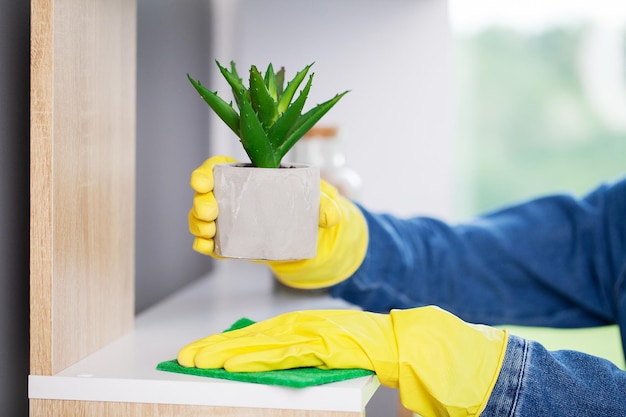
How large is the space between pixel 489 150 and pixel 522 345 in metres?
9.16

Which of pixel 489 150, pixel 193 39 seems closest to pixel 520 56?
pixel 489 150

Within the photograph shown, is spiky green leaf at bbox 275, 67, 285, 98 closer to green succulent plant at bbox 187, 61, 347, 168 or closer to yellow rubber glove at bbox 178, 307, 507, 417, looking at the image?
green succulent plant at bbox 187, 61, 347, 168

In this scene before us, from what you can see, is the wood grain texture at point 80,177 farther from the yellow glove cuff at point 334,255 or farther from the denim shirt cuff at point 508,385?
the denim shirt cuff at point 508,385

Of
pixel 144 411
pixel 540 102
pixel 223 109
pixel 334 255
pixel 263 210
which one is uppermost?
pixel 540 102

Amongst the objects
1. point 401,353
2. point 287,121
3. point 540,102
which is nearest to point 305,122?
point 287,121

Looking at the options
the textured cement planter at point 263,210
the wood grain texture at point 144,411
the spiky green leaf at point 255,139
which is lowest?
the wood grain texture at point 144,411

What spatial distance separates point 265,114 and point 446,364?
0.32 m

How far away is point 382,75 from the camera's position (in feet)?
6.47

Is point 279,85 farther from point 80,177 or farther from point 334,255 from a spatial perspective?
point 334,255

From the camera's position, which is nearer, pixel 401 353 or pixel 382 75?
pixel 401 353

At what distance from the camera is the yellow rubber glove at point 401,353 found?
868 mm

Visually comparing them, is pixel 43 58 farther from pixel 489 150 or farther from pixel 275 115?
pixel 489 150

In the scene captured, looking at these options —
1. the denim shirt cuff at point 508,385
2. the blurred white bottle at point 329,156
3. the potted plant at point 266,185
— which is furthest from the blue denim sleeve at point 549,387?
the blurred white bottle at point 329,156

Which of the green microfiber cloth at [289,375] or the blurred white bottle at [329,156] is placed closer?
the green microfiber cloth at [289,375]
